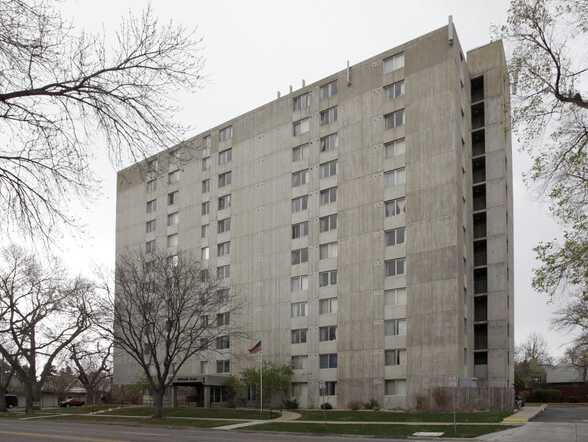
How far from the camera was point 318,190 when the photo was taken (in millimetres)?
68625

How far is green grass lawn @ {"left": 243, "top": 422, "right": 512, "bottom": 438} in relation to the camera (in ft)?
109

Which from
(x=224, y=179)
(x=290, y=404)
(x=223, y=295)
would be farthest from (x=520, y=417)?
(x=224, y=179)

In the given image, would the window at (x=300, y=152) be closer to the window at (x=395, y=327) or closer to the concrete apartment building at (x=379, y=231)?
the concrete apartment building at (x=379, y=231)

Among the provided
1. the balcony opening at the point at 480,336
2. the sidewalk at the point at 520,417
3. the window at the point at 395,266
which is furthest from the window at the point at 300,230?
the sidewalk at the point at 520,417

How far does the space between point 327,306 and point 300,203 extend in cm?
1037

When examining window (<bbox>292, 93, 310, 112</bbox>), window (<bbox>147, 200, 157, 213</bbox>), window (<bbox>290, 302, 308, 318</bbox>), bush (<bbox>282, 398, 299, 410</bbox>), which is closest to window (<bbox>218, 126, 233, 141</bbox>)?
window (<bbox>292, 93, 310, 112</bbox>)

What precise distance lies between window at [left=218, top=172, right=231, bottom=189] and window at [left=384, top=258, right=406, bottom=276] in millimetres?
23780

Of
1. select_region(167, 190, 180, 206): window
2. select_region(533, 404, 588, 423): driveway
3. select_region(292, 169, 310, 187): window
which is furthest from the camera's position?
select_region(167, 190, 180, 206): window

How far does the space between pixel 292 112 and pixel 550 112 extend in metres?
56.1

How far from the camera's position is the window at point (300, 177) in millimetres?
70375

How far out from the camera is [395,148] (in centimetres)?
6341

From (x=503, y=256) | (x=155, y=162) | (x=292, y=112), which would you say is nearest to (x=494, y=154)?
(x=503, y=256)

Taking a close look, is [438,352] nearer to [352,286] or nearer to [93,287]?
[352,286]

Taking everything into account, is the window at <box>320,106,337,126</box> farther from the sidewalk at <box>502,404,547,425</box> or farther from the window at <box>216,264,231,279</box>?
the sidewalk at <box>502,404,547,425</box>
